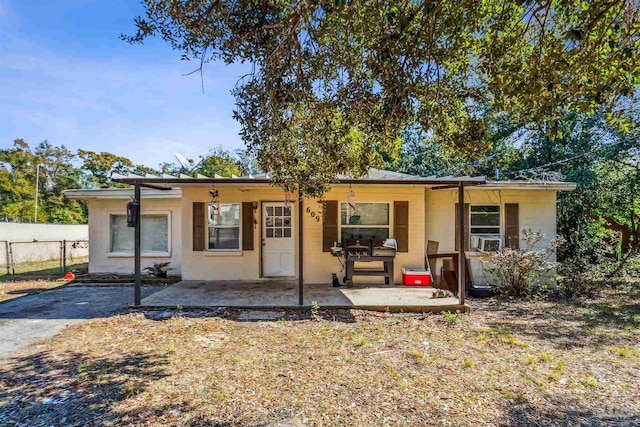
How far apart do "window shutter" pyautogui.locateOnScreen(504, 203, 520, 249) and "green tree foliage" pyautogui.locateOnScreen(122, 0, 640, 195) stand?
426cm

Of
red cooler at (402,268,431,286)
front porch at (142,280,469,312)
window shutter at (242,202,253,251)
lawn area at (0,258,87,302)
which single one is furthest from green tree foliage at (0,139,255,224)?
Result: red cooler at (402,268,431,286)

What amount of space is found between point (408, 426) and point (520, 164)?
12.5 m

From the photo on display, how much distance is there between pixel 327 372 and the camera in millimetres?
3840

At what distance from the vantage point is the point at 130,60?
5383 mm

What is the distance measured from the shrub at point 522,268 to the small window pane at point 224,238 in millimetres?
6167

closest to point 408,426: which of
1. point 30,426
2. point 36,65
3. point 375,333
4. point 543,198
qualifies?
point 375,333

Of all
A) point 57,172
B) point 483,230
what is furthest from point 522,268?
point 57,172

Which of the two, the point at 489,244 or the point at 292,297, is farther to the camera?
the point at 489,244

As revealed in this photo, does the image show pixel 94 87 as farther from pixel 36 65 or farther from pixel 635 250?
pixel 635 250

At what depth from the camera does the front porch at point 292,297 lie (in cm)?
631

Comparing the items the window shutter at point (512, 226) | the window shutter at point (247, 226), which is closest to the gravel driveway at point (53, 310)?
the window shutter at point (247, 226)

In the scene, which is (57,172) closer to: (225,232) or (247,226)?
(225,232)

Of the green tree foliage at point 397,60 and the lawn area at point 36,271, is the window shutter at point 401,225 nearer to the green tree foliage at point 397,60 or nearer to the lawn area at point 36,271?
the green tree foliage at point 397,60

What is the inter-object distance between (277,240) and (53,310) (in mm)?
4637
